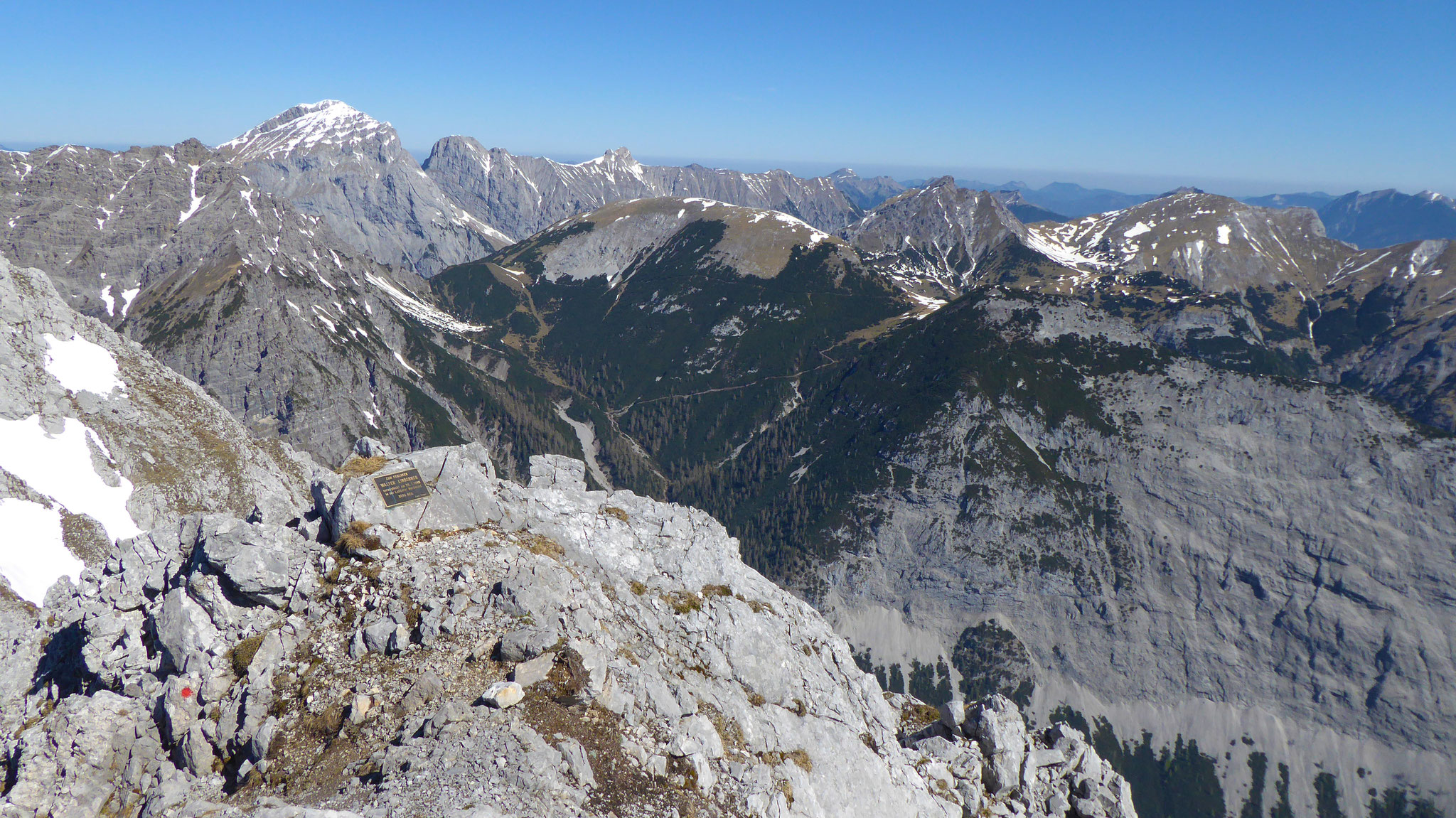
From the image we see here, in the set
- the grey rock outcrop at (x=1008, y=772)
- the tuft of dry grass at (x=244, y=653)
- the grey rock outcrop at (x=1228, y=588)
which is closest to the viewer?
the tuft of dry grass at (x=244, y=653)

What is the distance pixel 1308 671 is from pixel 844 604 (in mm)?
122221

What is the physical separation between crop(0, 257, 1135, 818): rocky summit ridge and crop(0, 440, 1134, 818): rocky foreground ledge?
0.10 meters

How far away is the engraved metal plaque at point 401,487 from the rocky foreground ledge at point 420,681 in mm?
492

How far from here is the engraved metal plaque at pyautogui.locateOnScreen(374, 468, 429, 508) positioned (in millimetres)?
33000

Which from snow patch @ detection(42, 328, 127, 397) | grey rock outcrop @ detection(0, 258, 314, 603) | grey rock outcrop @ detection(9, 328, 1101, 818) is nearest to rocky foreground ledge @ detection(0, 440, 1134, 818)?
grey rock outcrop @ detection(9, 328, 1101, 818)

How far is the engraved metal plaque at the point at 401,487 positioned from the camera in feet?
108

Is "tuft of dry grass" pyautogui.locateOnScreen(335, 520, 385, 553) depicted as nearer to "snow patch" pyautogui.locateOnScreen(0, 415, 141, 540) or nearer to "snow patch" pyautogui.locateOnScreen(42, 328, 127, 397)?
"snow patch" pyautogui.locateOnScreen(0, 415, 141, 540)

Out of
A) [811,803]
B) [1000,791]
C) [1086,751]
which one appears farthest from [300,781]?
[1086,751]

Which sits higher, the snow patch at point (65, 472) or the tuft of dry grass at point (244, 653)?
the tuft of dry grass at point (244, 653)

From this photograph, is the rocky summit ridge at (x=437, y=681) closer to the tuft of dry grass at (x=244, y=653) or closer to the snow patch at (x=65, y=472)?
the tuft of dry grass at (x=244, y=653)

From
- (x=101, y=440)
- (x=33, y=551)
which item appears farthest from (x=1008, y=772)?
(x=101, y=440)

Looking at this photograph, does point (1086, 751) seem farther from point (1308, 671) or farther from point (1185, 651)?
point (1308, 671)

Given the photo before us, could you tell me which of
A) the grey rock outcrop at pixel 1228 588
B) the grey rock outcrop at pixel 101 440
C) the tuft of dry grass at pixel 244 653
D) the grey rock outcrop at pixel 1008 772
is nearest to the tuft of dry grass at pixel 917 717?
the grey rock outcrop at pixel 1008 772

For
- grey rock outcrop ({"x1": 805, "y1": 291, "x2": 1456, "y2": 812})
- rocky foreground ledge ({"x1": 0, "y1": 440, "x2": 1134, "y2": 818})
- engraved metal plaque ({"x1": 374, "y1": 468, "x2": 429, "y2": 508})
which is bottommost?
grey rock outcrop ({"x1": 805, "y1": 291, "x2": 1456, "y2": 812})
